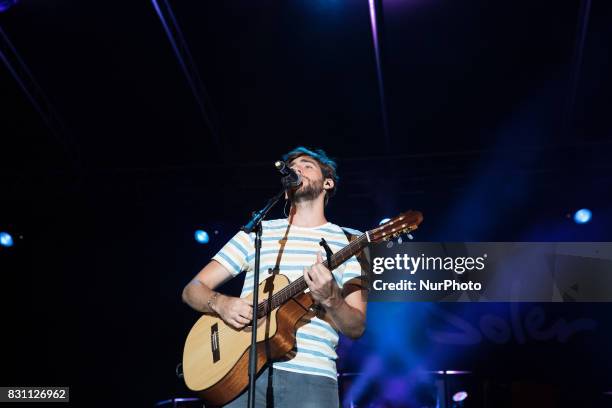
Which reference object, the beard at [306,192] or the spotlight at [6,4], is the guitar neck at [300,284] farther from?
the spotlight at [6,4]

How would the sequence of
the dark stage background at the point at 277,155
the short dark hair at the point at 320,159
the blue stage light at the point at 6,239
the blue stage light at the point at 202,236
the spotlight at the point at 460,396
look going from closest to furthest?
the short dark hair at the point at 320,159 < the dark stage background at the point at 277,155 < the spotlight at the point at 460,396 < the blue stage light at the point at 202,236 < the blue stage light at the point at 6,239

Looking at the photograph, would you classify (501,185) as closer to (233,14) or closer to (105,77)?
(233,14)

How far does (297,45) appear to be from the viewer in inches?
240

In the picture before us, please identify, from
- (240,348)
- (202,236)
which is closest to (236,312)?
(240,348)

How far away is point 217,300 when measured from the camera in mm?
3059

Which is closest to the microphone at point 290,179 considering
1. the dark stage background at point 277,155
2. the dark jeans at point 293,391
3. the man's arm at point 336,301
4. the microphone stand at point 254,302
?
the microphone stand at point 254,302

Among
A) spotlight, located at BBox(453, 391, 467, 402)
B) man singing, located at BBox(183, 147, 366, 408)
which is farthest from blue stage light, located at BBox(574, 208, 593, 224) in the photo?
man singing, located at BBox(183, 147, 366, 408)

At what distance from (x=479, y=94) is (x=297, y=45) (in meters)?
1.94

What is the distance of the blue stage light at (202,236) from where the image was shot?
7.48m

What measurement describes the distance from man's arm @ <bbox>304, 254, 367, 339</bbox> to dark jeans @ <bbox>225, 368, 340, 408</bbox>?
26 centimetres

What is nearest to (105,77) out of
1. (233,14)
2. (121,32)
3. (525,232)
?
(121,32)

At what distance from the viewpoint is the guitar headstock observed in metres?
2.99

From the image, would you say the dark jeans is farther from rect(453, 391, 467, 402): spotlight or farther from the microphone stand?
rect(453, 391, 467, 402): spotlight

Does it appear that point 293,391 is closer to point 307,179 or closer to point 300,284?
point 300,284
